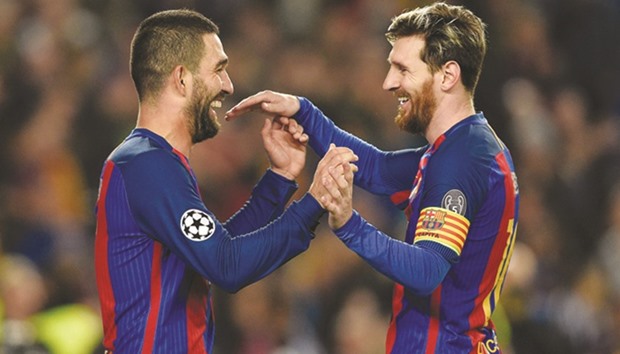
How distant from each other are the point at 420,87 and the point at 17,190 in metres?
4.36

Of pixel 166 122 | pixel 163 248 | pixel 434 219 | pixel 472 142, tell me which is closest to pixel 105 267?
pixel 163 248

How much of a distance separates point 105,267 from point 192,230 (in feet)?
1.32

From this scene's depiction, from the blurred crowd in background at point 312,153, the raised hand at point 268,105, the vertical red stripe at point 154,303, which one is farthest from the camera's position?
the blurred crowd in background at point 312,153

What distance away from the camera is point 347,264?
836 centimetres

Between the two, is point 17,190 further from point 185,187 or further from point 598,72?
point 598,72

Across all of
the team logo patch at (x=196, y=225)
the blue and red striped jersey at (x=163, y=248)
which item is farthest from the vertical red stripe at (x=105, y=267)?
the team logo patch at (x=196, y=225)

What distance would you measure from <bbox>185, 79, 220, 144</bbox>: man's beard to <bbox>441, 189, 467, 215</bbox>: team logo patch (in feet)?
2.99

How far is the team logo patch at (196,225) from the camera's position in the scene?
14.2 feet

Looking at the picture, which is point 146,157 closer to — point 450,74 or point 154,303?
point 154,303

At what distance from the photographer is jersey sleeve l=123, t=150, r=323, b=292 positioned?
434cm

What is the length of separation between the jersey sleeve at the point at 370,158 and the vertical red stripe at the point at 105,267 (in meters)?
1.00

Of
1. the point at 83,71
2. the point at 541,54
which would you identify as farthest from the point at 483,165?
the point at 541,54

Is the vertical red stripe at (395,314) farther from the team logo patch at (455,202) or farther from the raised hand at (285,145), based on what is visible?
the raised hand at (285,145)

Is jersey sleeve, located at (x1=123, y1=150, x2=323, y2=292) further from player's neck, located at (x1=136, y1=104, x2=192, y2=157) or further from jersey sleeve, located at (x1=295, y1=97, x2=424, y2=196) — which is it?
jersey sleeve, located at (x1=295, y1=97, x2=424, y2=196)
